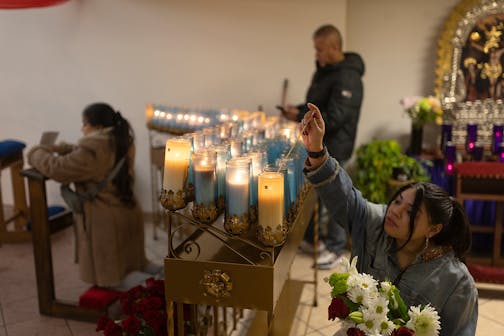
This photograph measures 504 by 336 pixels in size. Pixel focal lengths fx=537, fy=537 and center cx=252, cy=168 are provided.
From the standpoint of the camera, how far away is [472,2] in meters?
4.40

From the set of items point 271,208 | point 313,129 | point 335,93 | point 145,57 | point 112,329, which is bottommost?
point 112,329

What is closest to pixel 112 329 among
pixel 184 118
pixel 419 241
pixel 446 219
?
pixel 419 241

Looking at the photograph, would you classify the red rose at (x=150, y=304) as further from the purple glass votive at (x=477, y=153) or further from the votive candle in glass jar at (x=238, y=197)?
the purple glass votive at (x=477, y=153)

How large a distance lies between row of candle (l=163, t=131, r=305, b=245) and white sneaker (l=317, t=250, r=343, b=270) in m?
2.08

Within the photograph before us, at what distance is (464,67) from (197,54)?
2.30 metres

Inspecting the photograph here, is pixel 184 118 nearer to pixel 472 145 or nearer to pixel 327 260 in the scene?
pixel 327 260

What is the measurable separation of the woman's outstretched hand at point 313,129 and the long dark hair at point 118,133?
168cm

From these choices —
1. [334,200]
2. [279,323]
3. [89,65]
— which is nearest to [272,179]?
[334,200]

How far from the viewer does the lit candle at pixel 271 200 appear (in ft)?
6.18

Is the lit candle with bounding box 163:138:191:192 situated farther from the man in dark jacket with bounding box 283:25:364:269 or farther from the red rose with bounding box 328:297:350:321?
the man in dark jacket with bounding box 283:25:364:269

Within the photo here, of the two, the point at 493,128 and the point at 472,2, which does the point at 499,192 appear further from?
the point at 472,2

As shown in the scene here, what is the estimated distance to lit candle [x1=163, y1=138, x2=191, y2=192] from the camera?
1.96 m

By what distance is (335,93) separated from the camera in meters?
3.86

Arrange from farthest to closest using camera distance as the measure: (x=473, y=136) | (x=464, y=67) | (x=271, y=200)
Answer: (x=464, y=67) < (x=473, y=136) < (x=271, y=200)
